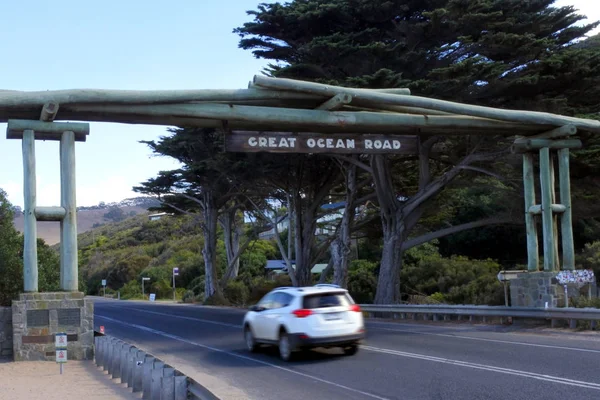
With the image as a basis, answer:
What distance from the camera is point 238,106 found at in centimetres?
1833

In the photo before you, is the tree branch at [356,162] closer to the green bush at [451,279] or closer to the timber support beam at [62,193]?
the green bush at [451,279]

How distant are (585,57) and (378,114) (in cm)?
956

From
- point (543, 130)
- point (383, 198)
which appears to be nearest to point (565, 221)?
point (543, 130)

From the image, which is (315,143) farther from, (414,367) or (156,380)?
(156,380)

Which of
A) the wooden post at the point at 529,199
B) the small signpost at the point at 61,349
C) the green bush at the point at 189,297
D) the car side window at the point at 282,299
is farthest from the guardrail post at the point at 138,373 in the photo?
the green bush at the point at 189,297

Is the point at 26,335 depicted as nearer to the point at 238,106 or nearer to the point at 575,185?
the point at 238,106

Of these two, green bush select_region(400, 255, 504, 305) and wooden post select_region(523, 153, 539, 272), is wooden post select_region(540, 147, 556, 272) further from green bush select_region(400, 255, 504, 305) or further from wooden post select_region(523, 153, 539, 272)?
green bush select_region(400, 255, 504, 305)

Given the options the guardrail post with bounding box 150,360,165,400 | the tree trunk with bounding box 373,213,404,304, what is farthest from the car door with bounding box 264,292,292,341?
the tree trunk with bounding box 373,213,404,304

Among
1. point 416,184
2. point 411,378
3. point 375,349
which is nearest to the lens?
point 411,378

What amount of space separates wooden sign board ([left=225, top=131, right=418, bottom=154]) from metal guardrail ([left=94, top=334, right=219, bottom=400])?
584 centimetres

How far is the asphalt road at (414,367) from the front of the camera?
1058 cm

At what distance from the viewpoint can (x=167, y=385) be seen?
32.7 feet

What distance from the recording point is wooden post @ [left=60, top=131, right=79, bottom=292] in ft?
54.5

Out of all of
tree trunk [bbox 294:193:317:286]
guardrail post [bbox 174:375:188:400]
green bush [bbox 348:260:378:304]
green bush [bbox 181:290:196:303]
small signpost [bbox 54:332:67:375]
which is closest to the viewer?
guardrail post [bbox 174:375:188:400]
